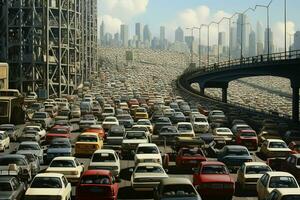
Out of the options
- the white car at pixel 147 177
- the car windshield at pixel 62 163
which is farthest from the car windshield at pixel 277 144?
the car windshield at pixel 62 163

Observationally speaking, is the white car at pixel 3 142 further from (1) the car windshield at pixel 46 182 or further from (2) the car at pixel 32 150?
(1) the car windshield at pixel 46 182

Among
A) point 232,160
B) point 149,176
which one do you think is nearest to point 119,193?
point 149,176

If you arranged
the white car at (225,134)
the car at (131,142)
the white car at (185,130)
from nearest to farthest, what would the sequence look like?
1. the car at (131,142)
2. the white car at (185,130)
3. the white car at (225,134)

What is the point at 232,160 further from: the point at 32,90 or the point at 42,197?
the point at 32,90

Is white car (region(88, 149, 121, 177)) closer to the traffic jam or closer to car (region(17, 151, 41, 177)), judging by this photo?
the traffic jam

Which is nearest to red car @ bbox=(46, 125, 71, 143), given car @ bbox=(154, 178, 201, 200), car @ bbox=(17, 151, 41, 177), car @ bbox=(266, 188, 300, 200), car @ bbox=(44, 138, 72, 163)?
car @ bbox=(44, 138, 72, 163)
